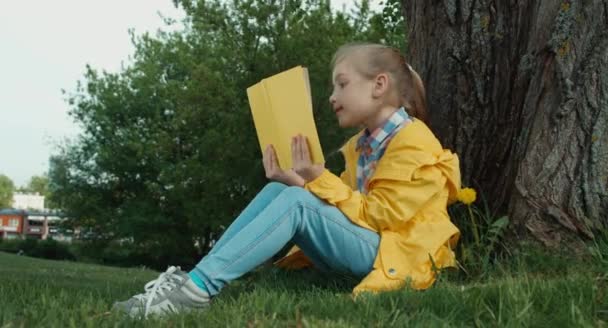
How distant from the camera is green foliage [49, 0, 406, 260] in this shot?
1928 cm

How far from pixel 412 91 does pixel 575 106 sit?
0.79 metres

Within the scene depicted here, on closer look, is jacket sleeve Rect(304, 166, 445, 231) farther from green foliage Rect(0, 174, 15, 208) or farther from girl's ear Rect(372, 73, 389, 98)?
green foliage Rect(0, 174, 15, 208)

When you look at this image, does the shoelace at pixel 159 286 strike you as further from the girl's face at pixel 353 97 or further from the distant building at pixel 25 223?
the distant building at pixel 25 223

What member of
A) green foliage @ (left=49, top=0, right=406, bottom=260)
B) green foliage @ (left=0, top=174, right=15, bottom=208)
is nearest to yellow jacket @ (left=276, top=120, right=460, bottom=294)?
green foliage @ (left=49, top=0, right=406, bottom=260)

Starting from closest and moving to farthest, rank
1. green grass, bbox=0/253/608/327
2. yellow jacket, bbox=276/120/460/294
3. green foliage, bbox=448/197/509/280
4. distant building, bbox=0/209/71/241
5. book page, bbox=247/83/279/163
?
green grass, bbox=0/253/608/327 < yellow jacket, bbox=276/120/460/294 < book page, bbox=247/83/279/163 < green foliage, bbox=448/197/509/280 < distant building, bbox=0/209/71/241

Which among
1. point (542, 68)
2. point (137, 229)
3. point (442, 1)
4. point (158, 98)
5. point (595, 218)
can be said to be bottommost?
point (137, 229)

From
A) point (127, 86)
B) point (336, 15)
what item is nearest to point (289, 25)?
point (336, 15)

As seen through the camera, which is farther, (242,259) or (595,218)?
(595,218)

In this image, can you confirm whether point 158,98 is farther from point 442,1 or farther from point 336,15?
point 442,1

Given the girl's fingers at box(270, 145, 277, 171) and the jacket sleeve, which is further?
the girl's fingers at box(270, 145, 277, 171)

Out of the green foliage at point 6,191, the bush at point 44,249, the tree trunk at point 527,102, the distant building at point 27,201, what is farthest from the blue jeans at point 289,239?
the distant building at point 27,201

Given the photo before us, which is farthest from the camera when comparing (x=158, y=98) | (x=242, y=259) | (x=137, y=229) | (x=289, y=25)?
(x=158, y=98)

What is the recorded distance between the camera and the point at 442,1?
3998 mm

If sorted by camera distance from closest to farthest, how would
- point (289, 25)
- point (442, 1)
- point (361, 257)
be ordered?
point (361, 257) < point (442, 1) < point (289, 25)
